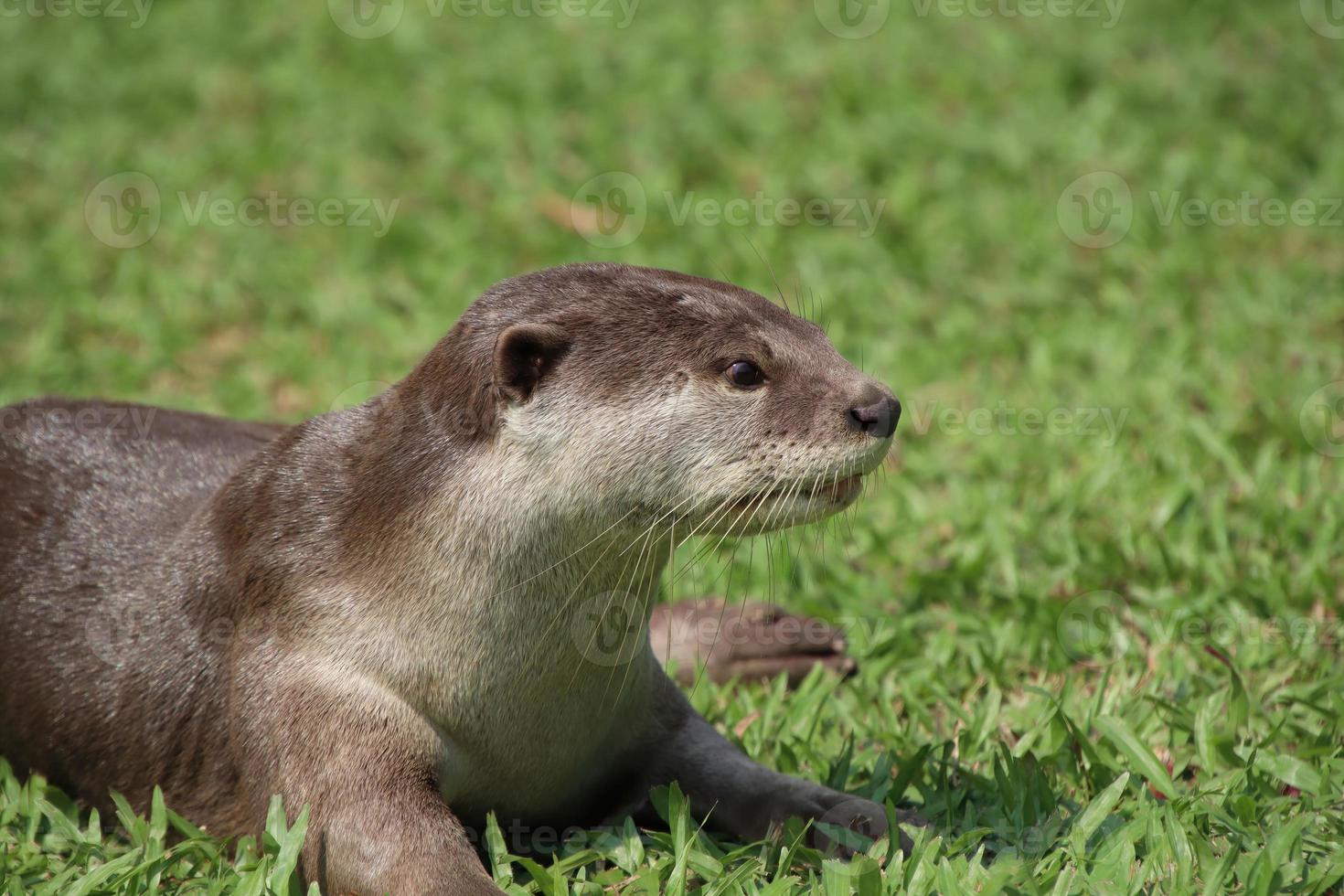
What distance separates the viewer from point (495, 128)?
7406 mm

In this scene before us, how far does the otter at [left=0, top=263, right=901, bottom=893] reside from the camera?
9.53 feet

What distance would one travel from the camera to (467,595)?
297 cm

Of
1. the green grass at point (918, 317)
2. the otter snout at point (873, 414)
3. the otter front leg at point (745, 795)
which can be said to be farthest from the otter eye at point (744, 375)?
the otter front leg at point (745, 795)

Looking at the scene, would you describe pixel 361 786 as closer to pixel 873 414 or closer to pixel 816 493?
pixel 816 493

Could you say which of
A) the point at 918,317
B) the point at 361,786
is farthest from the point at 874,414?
the point at 918,317

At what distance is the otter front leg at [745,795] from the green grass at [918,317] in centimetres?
8

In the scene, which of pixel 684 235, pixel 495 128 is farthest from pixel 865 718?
pixel 495 128

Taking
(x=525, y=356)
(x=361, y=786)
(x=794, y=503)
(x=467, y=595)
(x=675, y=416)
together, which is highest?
(x=525, y=356)

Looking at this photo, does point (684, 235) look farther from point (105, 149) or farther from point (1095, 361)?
point (105, 149)

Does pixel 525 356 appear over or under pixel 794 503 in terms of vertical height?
over

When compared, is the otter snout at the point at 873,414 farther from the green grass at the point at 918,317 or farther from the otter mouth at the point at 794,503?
the green grass at the point at 918,317

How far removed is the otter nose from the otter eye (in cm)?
21

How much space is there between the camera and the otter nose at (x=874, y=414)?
112 inches

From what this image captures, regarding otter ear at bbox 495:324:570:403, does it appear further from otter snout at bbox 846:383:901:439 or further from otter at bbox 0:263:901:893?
otter snout at bbox 846:383:901:439
